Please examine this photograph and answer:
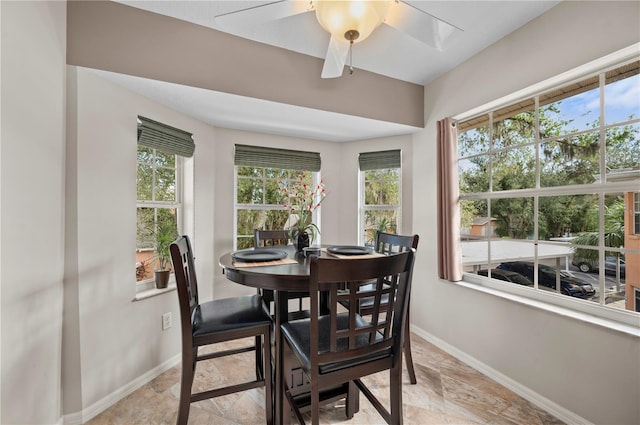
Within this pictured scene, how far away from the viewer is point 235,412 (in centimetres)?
171

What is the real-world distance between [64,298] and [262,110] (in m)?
1.95

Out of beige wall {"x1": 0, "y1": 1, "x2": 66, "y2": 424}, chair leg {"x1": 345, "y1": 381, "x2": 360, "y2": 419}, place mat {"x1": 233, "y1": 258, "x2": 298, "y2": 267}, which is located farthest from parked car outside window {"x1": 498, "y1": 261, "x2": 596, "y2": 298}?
beige wall {"x1": 0, "y1": 1, "x2": 66, "y2": 424}

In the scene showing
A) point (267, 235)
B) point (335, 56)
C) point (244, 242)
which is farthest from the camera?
point (244, 242)

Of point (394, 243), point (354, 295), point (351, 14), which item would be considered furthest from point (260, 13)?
point (394, 243)

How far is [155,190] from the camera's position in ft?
7.66

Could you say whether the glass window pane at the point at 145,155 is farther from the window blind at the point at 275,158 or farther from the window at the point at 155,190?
the window blind at the point at 275,158

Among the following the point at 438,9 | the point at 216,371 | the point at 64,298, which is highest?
the point at 438,9

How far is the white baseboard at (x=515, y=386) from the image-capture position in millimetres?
1606

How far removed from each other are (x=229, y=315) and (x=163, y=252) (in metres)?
1.03

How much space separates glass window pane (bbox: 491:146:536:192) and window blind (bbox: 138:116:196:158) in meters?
2.73

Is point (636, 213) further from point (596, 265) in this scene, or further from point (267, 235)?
point (267, 235)

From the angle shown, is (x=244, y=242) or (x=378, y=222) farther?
(x=378, y=222)

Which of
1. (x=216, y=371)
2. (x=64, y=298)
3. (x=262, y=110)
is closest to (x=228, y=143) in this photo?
(x=262, y=110)

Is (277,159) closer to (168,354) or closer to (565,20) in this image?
(168,354)
